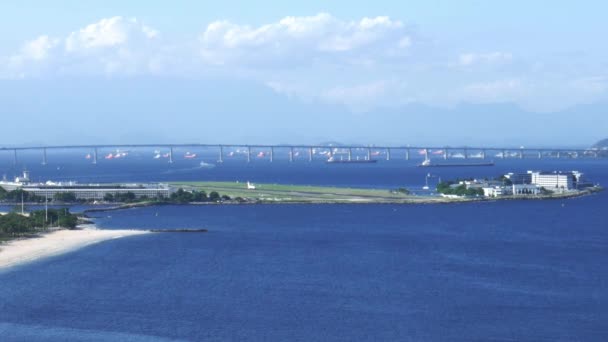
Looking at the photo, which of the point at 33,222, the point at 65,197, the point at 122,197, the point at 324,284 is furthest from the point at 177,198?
the point at 324,284

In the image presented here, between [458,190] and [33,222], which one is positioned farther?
[458,190]

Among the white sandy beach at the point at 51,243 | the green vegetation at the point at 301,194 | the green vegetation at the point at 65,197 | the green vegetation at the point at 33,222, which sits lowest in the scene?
the white sandy beach at the point at 51,243

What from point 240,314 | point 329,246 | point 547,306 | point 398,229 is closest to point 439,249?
point 329,246

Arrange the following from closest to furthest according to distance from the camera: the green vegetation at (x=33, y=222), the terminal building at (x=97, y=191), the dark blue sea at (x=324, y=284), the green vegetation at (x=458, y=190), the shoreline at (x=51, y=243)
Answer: the dark blue sea at (x=324, y=284) → the shoreline at (x=51, y=243) → the green vegetation at (x=33, y=222) → the terminal building at (x=97, y=191) → the green vegetation at (x=458, y=190)

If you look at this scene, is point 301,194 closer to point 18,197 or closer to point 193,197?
point 193,197

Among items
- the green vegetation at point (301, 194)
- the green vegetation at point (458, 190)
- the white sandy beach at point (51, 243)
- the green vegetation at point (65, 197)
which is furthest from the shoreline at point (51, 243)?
the green vegetation at point (458, 190)

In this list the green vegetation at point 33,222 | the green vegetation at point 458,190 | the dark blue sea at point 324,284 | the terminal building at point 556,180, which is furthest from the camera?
the terminal building at point 556,180

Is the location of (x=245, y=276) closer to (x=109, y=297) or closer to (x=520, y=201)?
(x=109, y=297)

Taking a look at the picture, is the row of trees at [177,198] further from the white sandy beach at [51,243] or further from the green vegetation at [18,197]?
the white sandy beach at [51,243]

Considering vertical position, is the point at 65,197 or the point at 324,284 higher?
the point at 65,197
